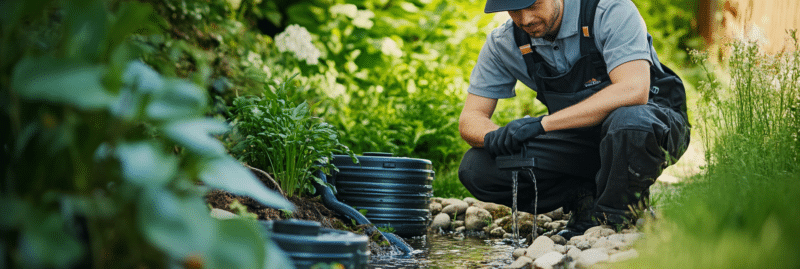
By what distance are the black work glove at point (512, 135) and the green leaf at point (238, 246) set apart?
77.5 inches

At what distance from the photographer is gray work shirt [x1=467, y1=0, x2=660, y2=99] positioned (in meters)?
2.64

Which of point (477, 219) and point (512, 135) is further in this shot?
point (477, 219)

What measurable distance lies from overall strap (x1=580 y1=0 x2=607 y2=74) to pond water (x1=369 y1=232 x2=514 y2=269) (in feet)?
3.05

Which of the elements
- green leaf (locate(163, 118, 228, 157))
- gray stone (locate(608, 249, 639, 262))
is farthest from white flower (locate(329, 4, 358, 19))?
green leaf (locate(163, 118, 228, 157))

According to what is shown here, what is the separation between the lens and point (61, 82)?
2.74ft

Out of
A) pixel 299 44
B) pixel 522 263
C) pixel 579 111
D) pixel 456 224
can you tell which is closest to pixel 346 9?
pixel 299 44

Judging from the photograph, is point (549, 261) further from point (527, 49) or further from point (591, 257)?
point (527, 49)

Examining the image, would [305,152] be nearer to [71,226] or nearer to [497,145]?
[497,145]

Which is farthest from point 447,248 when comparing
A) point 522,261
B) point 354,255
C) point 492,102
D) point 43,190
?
point 43,190

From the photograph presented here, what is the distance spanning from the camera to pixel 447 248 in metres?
2.70

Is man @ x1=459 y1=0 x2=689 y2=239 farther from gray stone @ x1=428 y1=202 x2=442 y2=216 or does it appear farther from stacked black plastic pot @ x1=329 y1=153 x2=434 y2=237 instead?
gray stone @ x1=428 y1=202 x2=442 y2=216

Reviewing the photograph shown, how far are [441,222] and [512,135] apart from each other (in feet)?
2.77

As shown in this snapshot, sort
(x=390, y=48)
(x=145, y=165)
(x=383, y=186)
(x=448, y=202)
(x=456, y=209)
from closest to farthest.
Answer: (x=145, y=165)
(x=383, y=186)
(x=456, y=209)
(x=448, y=202)
(x=390, y=48)

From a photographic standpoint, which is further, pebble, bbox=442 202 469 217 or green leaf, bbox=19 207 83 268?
pebble, bbox=442 202 469 217
